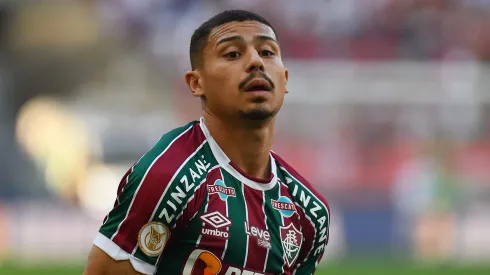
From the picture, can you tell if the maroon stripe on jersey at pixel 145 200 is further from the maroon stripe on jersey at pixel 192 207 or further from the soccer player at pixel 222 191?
the maroon stripe on jersey at pixel 192 207

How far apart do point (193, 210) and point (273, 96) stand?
1.91ft

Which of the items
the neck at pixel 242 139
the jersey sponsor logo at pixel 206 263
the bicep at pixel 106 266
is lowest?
the bicep at pixel 106 266

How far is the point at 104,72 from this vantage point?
19.5m

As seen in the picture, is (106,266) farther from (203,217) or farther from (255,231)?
(255,231)

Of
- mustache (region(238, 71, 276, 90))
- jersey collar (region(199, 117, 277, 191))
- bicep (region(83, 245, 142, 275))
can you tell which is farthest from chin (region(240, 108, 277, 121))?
bicep (region(83, 245, 142, 275))

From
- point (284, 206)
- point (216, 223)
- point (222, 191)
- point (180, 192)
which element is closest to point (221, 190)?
point (222, 191)

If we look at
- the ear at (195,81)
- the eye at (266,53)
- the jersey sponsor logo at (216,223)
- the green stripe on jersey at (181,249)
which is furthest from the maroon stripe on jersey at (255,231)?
the eye at (266,53)

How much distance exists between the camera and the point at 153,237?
3609 millimetres

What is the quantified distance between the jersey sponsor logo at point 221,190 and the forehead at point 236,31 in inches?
22.7

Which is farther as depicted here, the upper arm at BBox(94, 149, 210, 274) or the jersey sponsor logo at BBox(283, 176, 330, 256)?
the jersey sponsor logo at BBox(283, 176, 330, 256)

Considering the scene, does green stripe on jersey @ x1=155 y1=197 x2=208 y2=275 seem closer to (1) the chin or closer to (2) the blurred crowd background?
(1) the chin

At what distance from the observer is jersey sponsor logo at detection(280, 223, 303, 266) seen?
13.2 feet

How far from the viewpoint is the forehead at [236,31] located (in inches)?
156

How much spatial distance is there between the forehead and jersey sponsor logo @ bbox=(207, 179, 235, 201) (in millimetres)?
576
